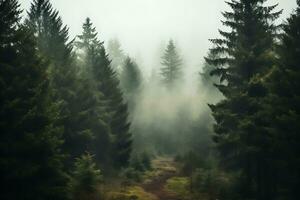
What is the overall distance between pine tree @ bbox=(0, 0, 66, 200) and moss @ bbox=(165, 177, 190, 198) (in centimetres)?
1170

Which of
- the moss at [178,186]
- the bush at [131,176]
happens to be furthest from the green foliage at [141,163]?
the moss at [178,186]

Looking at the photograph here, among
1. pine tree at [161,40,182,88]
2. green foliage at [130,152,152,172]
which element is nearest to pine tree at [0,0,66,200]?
green foliage at [130,152,152,172]

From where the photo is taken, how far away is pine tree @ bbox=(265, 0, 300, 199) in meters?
18.5

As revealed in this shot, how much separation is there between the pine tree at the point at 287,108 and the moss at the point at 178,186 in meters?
9.37

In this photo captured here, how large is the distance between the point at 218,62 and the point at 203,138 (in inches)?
1052

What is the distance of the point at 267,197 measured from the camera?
22.9m

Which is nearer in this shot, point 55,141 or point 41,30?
point 55,141

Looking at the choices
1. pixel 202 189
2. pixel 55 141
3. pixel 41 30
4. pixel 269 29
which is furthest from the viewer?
pixel 41 30

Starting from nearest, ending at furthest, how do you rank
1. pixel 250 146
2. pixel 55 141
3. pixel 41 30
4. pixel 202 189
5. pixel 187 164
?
pixel 55 141
pixel 250 146
pixel 202 189
pixel 41 30
pixel 187 164

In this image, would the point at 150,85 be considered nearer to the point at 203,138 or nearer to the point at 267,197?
the point at 203,138

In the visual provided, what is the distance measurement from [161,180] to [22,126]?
Answer: 19.8m

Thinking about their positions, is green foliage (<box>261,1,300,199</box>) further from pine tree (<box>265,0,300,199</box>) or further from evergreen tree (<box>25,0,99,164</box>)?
evergreen tree (<box>25,0,99,164</box>)

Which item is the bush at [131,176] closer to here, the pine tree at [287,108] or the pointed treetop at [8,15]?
the pine tree at [287,108]

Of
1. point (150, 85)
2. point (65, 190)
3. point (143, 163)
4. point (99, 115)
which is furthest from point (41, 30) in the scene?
point (150, 85)
